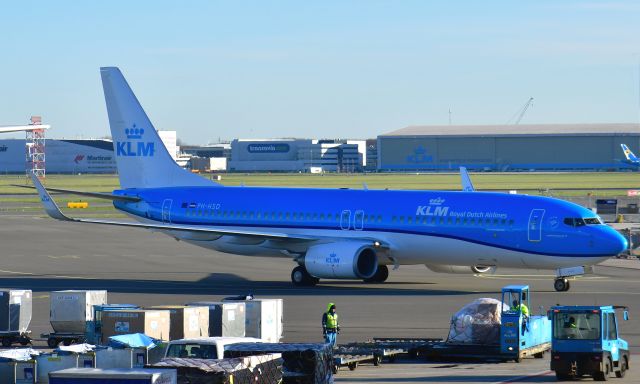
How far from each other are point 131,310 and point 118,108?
2616cm

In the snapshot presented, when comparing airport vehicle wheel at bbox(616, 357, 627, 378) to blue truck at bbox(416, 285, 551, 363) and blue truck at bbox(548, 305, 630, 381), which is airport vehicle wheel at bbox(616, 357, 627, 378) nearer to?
blue truck at bbox(548, 305, 630, 381)

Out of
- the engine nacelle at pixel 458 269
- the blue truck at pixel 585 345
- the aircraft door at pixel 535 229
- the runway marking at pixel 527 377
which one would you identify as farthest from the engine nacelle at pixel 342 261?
the blue truck at pixel 585 345

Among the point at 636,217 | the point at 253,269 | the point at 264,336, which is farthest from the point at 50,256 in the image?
the point at 636,217

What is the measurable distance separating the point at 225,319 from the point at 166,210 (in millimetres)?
22599

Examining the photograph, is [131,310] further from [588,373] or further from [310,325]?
[588,373]

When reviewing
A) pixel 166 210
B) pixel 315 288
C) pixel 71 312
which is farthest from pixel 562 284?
pixel 71 312

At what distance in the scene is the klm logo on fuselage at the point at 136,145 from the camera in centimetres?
5806

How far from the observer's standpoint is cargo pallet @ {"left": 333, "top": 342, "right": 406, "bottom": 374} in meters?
32.0

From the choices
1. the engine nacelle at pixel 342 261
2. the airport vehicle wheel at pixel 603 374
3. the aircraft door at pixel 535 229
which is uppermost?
the aircraft door at pixel 535 229

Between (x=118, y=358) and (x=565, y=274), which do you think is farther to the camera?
(x=565, y=274)

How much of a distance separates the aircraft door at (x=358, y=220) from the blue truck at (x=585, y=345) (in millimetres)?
21299

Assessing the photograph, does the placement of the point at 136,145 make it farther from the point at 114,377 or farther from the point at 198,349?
the point at 114,377

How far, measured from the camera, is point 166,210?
2210 inches

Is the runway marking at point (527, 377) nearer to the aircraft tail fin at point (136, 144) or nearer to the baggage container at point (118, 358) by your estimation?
the baggage container at point (118, 358)
